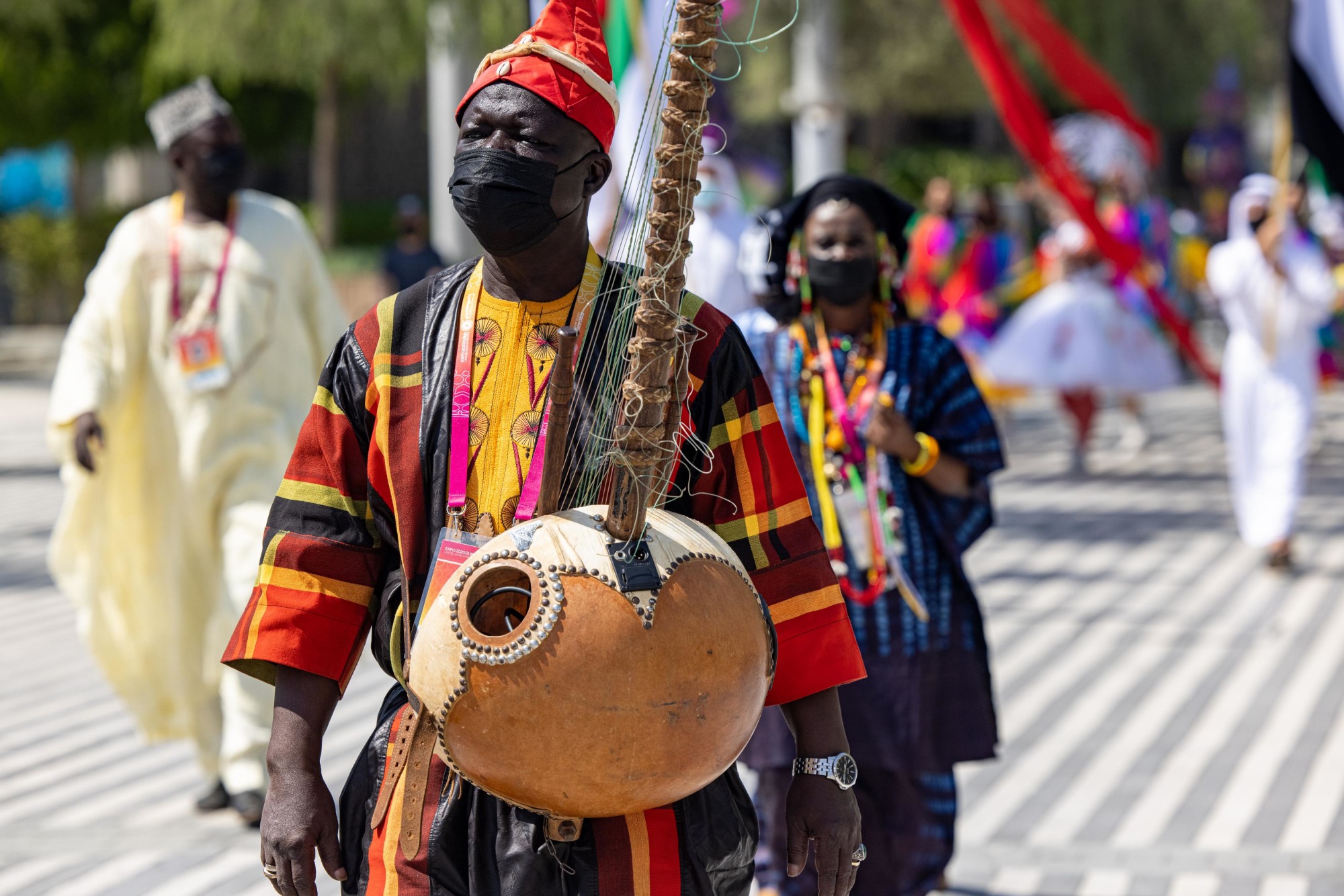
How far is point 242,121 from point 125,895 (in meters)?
21.5

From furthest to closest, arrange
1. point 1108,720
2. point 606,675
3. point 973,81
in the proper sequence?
point 973,81
point 1108,720
point 606,675

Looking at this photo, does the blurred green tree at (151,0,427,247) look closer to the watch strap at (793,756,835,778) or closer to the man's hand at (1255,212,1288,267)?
the man's hand at (1255,212,1288,267)

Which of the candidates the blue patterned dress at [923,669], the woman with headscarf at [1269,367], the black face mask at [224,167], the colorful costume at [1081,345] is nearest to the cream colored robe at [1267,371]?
the woman with headscarf at [1269,367]

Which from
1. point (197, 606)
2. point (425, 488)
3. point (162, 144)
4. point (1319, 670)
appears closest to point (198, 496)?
point (197, 606)

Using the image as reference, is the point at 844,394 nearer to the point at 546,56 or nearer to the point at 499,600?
the point at 546,56

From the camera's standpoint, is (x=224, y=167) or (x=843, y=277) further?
(x=224, y=167)

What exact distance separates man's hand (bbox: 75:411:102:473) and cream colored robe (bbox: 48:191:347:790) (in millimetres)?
34

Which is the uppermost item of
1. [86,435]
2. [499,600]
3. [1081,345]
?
[499,600]

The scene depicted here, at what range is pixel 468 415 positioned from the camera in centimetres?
247

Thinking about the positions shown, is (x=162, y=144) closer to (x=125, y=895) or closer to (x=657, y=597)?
(x=125, y=895)

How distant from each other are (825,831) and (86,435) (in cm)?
342

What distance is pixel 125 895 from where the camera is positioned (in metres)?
4.82

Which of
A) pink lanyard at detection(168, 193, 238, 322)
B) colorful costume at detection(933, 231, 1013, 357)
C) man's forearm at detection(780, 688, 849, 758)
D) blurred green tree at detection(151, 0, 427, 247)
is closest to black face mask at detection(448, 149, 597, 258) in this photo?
man's forearm at detection(780, 688, 849, 758)

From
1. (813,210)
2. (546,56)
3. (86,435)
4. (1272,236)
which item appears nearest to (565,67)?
(546,56)
